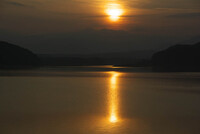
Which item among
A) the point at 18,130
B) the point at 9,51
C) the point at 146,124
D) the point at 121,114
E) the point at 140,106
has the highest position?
the point at 9,51

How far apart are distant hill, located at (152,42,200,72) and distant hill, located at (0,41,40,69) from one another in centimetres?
4505

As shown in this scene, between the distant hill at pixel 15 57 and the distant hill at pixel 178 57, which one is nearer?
the distant hill at pixel 178 57

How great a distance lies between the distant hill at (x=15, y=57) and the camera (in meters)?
107

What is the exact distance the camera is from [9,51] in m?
111

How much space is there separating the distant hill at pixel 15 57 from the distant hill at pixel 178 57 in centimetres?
4505

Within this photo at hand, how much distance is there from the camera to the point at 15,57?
111500mm

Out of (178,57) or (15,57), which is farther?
(15,57)

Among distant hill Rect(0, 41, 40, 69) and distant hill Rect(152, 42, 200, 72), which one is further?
distant hill Rect(0, 41, 40, 69)

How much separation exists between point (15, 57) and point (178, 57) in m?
56.0

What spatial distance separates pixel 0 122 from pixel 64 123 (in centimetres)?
234

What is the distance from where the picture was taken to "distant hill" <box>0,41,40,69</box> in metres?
107

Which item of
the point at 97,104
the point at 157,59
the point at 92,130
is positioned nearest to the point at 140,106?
the point at 97,104

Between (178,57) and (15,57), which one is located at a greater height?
(15,57)

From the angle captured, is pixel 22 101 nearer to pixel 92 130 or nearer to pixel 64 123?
pixel 64 123
